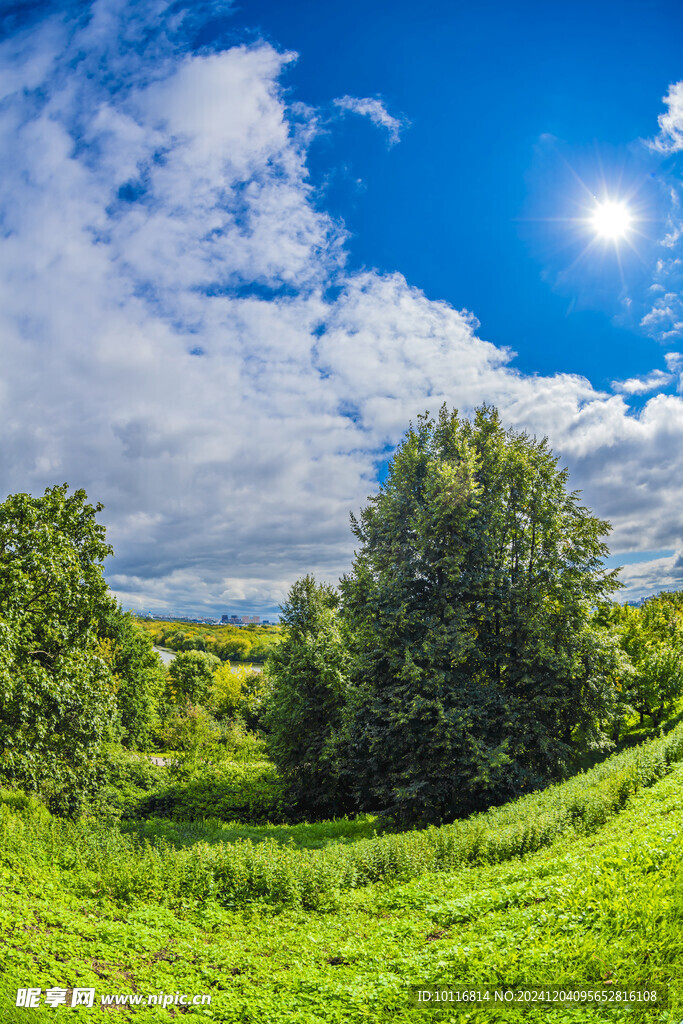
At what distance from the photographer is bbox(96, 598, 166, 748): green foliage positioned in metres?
47.3

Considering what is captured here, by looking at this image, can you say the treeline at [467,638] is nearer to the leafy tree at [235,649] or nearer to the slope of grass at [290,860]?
the slope of grass at [290,860]

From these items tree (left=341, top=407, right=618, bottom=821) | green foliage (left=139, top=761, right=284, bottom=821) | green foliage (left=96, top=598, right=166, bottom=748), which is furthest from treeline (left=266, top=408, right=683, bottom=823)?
green foliage (left=96, top=598, right=166, bottom=748)

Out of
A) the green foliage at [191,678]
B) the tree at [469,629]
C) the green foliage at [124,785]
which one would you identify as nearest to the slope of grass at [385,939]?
the tree at [469,629]

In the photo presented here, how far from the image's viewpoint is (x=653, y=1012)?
4535 millimetres

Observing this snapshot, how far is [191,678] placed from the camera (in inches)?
2803

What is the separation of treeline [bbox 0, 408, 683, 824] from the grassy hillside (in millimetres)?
4643

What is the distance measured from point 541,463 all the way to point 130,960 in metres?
23.5

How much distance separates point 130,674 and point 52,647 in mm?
33564

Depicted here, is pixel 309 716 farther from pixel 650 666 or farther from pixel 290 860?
pixel 650 666

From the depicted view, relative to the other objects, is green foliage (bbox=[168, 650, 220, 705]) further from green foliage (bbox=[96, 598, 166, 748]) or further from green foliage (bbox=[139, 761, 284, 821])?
green foliage (bbox=[139, 761, 284, 821])

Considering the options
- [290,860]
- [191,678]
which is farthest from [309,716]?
[191,678]

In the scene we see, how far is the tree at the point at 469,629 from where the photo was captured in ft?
56.7

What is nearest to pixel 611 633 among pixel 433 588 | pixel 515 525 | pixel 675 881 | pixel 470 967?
pixel 515 525

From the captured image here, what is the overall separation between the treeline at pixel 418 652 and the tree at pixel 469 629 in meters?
0.09
